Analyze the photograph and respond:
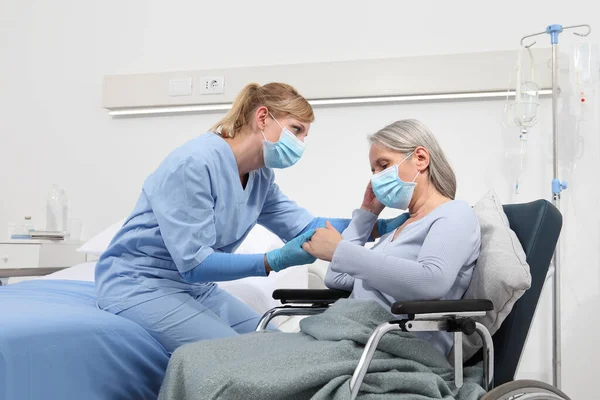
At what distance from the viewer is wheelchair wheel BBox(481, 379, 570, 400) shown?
1349 mm

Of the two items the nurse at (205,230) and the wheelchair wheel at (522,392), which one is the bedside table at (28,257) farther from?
the wheelchair wheel at (522,392)

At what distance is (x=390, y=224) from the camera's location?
2064 mm

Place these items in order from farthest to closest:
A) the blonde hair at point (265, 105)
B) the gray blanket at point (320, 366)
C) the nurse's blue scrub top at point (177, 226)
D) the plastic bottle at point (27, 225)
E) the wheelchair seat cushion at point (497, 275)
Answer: the plastic bottle at point (27, 225), the blonde hair at point (265, 105), the nurse's blue scrub top at point (177, 226), the wheelchair seat cushion at point (497, 275), the gray blanket at point (320, 366)

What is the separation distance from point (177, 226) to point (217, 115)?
177 centimetres

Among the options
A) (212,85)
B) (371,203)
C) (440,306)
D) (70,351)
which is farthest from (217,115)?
(440,306)

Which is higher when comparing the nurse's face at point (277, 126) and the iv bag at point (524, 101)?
the iv bag at point (524, 101)

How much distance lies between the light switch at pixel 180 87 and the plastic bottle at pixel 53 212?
893mm

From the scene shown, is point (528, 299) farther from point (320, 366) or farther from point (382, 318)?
point (320, 366)

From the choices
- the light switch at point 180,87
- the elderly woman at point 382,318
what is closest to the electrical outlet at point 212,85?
the light switch at point 180,87

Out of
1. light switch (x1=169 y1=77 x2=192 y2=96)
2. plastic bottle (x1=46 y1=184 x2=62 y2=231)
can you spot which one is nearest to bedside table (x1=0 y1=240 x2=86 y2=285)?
plastic bottle (x1=46 y1=184 x2=62 y2=231)

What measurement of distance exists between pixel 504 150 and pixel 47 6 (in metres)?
2.79

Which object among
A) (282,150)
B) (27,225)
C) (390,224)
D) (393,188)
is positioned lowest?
(27,225)

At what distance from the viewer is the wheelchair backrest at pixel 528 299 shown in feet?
5.28

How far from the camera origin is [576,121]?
10.0 ft
